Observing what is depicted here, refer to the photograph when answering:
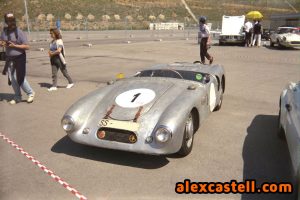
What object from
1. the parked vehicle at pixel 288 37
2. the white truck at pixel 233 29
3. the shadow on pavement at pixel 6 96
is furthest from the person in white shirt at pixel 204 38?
the white truck at pixel 233 29

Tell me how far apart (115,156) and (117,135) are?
0.45 meters

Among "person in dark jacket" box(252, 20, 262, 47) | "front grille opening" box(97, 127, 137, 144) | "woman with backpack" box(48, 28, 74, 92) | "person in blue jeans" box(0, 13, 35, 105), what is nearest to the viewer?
"front grille opening" box(97, 127, 137, 144)

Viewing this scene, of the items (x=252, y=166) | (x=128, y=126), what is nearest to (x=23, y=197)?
(x=128, y=126)

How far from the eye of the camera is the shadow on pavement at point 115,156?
14.1 feet

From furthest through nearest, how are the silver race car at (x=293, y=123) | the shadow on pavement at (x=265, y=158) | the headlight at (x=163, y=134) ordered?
1. the headlight at (x=163, y=134)
2. the shadow on pavement at (x=265, y=158)
3. the silver race car at (x=293, y=123)

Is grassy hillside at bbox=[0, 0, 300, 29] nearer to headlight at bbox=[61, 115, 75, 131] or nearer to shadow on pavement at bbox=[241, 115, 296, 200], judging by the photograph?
headlight at bbox=[61, 115, 75, 131]

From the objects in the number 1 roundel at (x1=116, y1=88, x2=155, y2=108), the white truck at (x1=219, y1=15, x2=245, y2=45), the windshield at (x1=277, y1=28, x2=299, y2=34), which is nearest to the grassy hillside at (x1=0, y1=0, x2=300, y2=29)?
the white truck at (x1=219, y1=15, x2=245, y2=45)

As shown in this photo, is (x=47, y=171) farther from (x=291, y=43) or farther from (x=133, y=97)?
(x=291, y=43)

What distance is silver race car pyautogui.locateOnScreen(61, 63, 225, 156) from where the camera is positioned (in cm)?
409

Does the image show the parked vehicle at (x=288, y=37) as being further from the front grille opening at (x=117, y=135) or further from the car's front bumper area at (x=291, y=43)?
the front grille opening at (x=117, y=135)

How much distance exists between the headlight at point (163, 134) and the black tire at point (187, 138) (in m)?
0.40

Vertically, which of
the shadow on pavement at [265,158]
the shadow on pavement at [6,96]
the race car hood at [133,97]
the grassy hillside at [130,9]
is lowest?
the shadow on pavement at [265,158]

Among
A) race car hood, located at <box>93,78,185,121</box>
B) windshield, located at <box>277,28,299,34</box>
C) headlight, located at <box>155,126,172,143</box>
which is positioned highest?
windshield, located at <box>277,28,299,34</box>

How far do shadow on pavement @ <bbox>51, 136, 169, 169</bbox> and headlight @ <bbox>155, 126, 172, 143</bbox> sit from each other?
1.54ft
